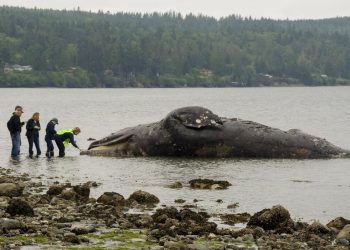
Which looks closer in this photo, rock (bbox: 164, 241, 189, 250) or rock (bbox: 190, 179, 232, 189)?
rock (bbox: 164, 241, 189, 250)

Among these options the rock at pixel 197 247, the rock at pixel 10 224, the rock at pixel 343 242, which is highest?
the rock at pixel 10 224

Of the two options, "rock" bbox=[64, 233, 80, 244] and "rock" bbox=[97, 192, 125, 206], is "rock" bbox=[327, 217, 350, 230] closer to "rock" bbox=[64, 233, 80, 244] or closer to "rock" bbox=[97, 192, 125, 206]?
"rock" bbox=[97, 192, 125, 206]

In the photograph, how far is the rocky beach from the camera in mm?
13500

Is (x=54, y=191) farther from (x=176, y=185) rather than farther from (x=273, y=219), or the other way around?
(x=273, y=219)

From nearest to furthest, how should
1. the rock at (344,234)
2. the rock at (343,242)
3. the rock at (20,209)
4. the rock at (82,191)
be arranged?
1. the rock at (343,242)
2. the rock at (344,234)
3. the rock at (20,209)
4. the rock at (82,191)

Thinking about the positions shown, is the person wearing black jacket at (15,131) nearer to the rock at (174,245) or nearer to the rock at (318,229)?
the rock at (318,229)

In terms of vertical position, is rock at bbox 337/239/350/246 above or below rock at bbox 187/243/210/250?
below

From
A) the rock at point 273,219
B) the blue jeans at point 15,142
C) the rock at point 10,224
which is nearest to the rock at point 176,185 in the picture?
the rock at point 273,219

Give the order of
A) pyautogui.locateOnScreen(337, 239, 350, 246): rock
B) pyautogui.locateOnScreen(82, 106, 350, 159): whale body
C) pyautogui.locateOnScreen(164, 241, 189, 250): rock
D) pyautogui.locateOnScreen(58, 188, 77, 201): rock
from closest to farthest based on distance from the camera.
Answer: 1. pyautogui.locateOnScreen(164, 241, 189, 250): rock
2. pyautogui.locateOnScreen(337, 239, 350, 246): rock
3. pyautogui.locateOnScreen(58, 188, 77, 201): rock
4. pyautogui.locateOnScreen(82, 106, 350, 159): whale body

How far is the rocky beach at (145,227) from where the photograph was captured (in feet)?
44.3

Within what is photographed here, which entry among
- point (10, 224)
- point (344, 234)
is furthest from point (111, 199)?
point (344, 234)

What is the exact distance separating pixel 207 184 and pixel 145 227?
249 inches

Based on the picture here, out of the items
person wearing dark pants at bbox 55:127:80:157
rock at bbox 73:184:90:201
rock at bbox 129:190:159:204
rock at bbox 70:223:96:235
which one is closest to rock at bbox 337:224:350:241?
rock at bbox 70:223:96:235

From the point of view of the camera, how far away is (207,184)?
70.0ft
